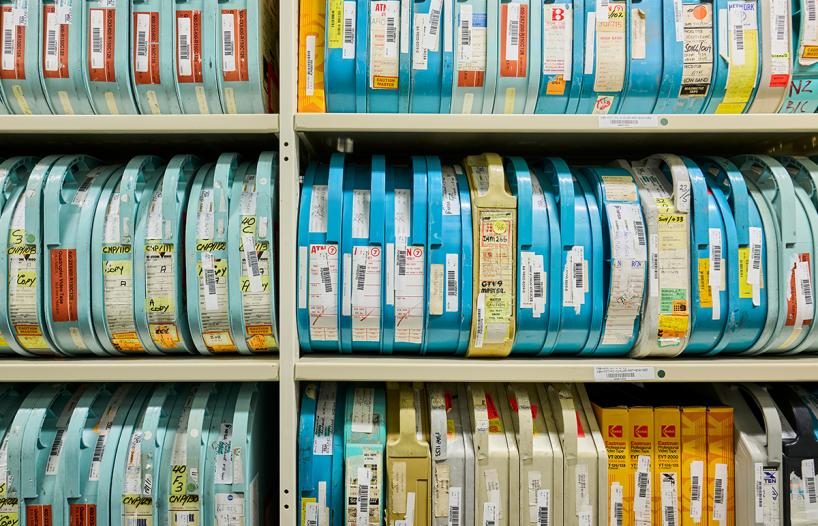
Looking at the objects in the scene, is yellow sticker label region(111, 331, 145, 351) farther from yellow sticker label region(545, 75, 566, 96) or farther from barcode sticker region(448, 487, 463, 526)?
yellow sticker label region(545, 75, 566, 96)

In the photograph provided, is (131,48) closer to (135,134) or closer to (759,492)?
(135,134)

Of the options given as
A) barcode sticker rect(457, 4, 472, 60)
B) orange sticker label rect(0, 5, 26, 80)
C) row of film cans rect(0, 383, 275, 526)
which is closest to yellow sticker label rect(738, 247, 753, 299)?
barcode sticker rect(457, 4, 472, 60)

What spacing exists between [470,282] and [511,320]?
0.12 meters

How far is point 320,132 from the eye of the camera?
107cm

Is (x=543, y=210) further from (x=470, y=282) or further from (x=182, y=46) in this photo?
(x=182, y=46)

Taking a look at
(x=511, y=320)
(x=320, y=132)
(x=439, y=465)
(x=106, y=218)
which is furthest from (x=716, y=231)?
(x=106, y=218)

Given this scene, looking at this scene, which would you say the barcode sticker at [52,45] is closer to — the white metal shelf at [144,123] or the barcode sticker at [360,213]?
the white metal shelf at [144,123]

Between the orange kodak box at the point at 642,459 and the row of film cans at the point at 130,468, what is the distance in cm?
83

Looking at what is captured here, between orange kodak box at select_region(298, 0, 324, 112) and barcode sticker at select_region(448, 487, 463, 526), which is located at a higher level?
orange kodak box at select_region(298, 0, 324, 112)

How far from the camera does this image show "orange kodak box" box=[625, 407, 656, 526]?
106cm

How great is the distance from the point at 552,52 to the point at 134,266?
3.28 ft

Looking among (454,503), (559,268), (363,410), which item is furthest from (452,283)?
(454,503)

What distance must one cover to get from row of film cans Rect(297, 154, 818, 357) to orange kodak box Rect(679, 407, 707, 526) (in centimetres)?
17

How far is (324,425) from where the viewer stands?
42.3 inches
